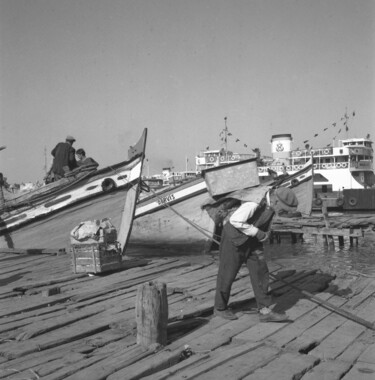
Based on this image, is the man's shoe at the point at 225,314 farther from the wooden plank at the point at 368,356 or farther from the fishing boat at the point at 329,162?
the fishing boat at the point at 329,162

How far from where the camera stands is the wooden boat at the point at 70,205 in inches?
429

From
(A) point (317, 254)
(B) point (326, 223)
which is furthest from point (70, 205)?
(B) point (326, 223)

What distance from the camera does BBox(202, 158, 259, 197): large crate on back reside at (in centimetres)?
1134

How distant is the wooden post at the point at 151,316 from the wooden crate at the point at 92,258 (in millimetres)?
3555

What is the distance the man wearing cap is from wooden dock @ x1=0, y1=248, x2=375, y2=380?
4821 millimetres

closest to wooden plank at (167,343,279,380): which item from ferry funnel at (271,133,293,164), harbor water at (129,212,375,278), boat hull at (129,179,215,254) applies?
harbor water at (129,212,375,278)

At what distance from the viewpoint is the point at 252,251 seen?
16.0ft

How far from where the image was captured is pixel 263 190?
4.80m

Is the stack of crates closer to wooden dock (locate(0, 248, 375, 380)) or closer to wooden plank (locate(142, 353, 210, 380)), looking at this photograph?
wooden dock (locate(0, 248, 375, 380))

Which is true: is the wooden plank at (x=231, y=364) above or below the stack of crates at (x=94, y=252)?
below

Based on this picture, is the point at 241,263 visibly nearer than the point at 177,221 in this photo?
Yes

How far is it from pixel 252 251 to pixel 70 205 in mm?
7154

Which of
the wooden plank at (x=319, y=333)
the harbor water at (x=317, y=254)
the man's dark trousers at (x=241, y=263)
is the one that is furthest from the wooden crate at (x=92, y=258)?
the harbor water at (x=317, y=254)

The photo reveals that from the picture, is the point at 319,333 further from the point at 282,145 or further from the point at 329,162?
the point at 329,162
